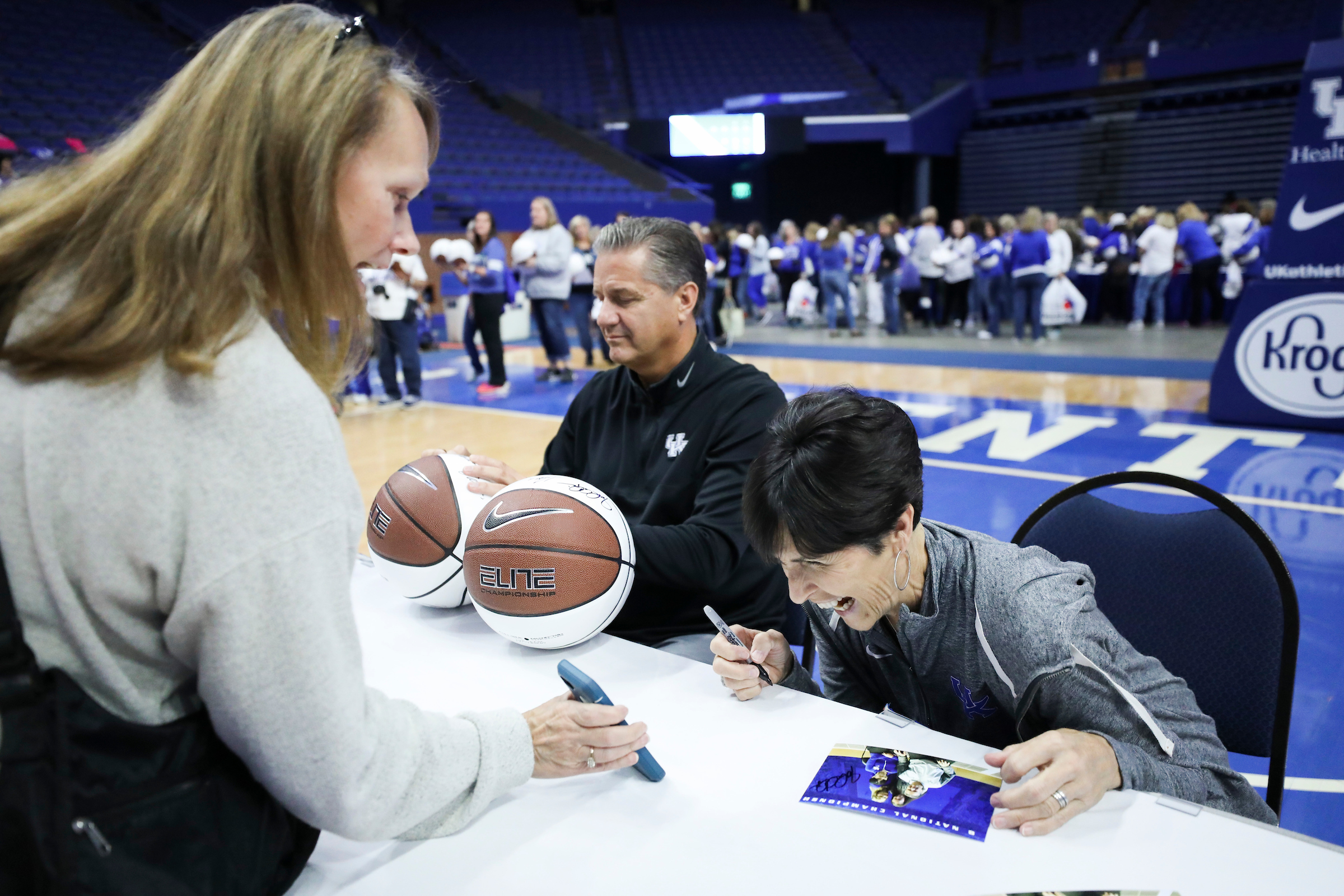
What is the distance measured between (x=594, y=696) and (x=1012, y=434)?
5655 mm

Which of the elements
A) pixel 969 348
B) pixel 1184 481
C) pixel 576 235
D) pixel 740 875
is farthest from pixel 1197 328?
pixel 740 875

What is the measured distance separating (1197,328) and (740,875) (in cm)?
1330

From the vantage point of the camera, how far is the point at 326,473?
0.79 meters

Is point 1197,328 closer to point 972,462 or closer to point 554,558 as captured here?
point 972,462

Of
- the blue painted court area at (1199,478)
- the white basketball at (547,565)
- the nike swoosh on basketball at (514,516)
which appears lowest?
the blue painted court area at (1199,478)

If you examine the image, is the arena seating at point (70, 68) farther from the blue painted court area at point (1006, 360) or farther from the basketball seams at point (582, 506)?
the basketball seams at point (582, 506)

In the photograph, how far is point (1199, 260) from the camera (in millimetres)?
11523

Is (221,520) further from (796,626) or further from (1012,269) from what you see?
(1012,269)

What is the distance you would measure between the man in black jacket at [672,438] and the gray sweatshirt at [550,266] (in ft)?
20.1

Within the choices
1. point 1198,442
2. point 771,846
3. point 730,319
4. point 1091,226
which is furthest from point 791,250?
point 771,846

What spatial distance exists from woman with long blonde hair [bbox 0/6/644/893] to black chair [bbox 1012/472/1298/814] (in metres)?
1.43

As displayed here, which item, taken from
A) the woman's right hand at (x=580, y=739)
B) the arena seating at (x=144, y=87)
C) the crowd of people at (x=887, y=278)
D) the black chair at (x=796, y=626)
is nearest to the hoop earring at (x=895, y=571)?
the woman's right hand at (x=580, y=739)
